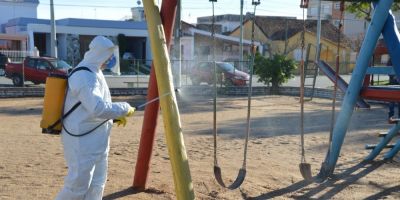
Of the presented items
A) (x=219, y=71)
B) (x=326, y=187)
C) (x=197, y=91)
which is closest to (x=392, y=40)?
(x=326, y=187)

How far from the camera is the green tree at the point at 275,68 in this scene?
21.3 meters

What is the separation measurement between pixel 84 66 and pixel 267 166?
3.98 m

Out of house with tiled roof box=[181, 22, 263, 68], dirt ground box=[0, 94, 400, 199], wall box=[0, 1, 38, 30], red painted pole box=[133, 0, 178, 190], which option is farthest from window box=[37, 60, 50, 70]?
wall box=[0, 1, 38, 30]

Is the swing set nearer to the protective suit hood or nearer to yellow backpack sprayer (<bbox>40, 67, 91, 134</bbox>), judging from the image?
the protective suit hood

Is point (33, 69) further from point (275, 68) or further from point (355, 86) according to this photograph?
point (355, 86)

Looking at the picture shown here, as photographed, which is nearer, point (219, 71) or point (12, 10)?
point (219, 71)

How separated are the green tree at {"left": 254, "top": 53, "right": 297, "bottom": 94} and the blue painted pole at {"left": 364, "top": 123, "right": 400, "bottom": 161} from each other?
13515mm

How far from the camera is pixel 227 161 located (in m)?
7.75

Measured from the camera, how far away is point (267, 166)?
7.33m

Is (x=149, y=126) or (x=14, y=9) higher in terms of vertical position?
(x=14, y=9)

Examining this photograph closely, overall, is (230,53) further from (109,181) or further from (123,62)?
(109,181)

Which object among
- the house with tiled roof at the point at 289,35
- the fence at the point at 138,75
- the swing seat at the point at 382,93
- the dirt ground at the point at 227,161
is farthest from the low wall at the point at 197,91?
the house with tiled roof at the point at 289,35

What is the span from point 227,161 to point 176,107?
3703mm

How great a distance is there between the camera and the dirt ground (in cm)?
592
